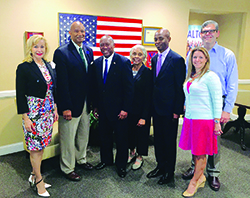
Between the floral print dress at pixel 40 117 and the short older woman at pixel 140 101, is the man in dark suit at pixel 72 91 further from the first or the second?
the short older woman at pixel 140 101

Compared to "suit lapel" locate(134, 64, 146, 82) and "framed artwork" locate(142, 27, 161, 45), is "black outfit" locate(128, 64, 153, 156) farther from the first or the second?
"framed artwork" locate(142, 27, 161, 45)

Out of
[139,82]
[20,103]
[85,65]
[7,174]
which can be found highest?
[85,65]

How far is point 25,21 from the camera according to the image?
3.33m

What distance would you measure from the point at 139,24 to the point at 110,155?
2.45 meters

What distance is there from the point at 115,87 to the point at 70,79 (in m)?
0.49

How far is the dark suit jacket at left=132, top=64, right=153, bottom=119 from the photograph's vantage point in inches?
105

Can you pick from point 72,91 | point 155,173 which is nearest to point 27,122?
point 72,91

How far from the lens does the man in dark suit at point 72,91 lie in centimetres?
248

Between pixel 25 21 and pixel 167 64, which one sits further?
pixel 25 21

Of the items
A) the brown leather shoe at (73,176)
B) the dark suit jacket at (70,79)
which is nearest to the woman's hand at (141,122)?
the dark suit jacket at (70,79)

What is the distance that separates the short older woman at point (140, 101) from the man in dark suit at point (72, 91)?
536 mm

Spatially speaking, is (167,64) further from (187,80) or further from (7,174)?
(7,174)

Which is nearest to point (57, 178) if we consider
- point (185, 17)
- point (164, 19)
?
point (164, 19)

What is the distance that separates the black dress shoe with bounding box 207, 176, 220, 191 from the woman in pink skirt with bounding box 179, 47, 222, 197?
49 centimetres
